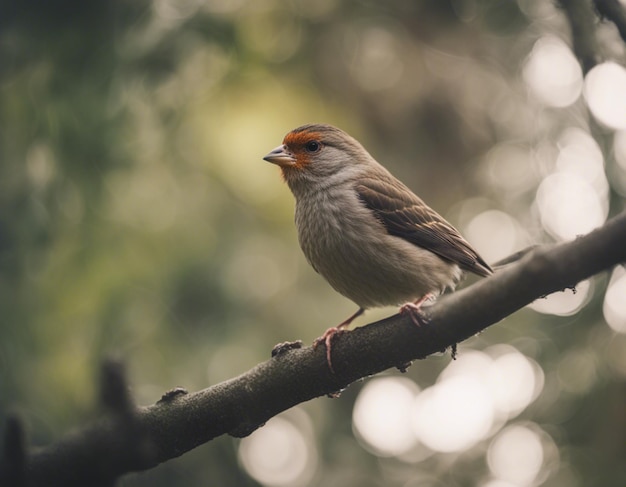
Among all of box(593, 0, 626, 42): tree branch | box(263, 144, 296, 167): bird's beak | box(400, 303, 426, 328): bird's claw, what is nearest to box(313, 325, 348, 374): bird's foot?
box(400, 303, 426, 328): bird's claw

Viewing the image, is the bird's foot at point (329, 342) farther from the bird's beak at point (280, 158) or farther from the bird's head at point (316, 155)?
the bird's beak at point (280, 158)

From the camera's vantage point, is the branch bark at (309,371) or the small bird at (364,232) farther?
the small bird at (364,232)

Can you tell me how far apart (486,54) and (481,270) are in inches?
164

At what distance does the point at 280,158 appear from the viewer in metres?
5.25

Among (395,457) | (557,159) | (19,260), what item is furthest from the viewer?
(395,457)

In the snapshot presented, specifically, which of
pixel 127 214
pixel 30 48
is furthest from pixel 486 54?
pixel 30 48

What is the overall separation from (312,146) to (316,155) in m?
0.10

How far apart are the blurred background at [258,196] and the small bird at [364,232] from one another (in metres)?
0.63

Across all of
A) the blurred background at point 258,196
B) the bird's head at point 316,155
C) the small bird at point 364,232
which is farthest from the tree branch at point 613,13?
the bird's head at point 316,155

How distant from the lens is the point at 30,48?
4.45 meters

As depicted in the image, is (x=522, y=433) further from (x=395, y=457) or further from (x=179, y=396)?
(x=179, y=396)

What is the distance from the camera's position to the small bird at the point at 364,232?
14.4 feet

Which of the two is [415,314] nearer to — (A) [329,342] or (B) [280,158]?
(A) [329,342]

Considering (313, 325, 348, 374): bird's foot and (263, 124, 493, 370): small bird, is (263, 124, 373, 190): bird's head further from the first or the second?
(313, 325, 348, 374): bird's foot
